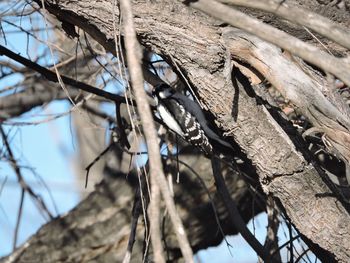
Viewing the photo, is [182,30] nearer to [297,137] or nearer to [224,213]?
[297,137]

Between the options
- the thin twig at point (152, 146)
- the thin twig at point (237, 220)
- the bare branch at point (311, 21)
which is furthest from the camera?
the thin twig at point (237, 220)

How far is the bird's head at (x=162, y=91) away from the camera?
3850mm

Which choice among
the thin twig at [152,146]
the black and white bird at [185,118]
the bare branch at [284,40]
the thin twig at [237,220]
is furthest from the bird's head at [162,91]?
the thin twig at [152,146]

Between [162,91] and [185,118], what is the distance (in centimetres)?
55

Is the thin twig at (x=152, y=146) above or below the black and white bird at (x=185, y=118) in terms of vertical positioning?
below

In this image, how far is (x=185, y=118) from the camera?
4676 millimetres

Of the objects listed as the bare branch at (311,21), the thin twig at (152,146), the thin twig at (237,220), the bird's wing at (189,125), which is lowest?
the thin twig at (152,146)

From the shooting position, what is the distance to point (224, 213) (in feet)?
15.7

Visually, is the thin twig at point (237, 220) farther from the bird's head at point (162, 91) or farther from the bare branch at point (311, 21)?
the bare branch at point (311, 21)

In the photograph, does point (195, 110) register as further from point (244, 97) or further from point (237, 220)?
point (244, 97)

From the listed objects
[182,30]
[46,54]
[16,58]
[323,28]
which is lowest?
[323,28]

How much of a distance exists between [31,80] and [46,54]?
60 centimetres

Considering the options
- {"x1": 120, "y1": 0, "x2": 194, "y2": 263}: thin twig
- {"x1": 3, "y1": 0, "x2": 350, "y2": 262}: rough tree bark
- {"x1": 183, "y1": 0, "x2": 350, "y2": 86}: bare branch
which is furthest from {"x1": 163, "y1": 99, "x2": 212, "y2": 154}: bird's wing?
{"x1": 120, "y1": 0, "x2": 194, "y2": 263}: thin twig

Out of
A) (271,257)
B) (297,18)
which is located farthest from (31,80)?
(297,18)
